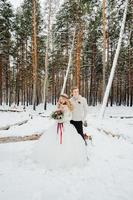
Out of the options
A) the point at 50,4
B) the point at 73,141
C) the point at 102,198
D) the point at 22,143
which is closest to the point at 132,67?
the point at 50,4

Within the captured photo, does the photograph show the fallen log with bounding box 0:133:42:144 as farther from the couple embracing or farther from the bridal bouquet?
the bridal bouquet

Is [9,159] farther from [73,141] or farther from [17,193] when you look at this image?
[17,193]

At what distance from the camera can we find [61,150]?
8.21 m

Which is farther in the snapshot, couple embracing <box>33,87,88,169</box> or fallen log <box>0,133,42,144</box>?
fallen log <box>0,133,42,144</box>

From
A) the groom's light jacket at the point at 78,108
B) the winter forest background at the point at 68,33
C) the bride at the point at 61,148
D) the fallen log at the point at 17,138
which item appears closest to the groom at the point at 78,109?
the groom's light jacket at the point at 78,108

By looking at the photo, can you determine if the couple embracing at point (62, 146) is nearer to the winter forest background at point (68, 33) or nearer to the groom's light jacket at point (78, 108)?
the groom's light jacket at point (78, 108)

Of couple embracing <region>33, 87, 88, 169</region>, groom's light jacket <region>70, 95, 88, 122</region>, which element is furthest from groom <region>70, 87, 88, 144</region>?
couple embracing <region>33, 87, 88, 169</region>

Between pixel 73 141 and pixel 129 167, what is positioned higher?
pixel 73 141

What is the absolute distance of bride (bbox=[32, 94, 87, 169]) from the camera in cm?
812

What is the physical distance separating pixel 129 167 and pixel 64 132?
201 cm

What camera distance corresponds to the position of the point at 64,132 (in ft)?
27.8

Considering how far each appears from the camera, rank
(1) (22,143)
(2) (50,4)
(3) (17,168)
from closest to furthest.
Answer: (3) (17,168) → (1) (22,143) → (2) (50,4)

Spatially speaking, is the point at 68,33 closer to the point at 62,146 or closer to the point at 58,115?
the point at 58,115

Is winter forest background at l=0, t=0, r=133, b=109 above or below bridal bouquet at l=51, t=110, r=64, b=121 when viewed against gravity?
above
